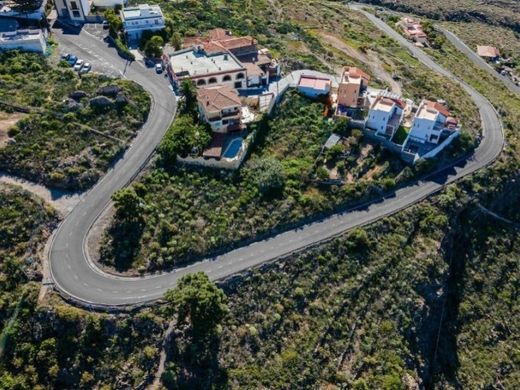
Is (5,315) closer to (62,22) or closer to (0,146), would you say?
(0,146)

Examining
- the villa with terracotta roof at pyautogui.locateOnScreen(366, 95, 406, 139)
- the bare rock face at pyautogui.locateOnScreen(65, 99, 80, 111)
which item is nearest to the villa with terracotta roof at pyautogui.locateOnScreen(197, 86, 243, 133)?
the bare rock face at pyautogui.locateOnScreen(65, 99, 80, 111)

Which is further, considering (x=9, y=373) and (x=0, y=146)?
(x=0, y=146)

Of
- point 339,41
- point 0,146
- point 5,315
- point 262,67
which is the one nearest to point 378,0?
point 339,41

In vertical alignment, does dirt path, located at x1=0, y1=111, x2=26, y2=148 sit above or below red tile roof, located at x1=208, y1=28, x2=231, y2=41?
below

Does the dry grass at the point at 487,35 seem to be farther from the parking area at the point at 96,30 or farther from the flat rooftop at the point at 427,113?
the parking area at the point at 96,30

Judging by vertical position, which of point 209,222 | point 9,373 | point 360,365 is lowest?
point 360,365

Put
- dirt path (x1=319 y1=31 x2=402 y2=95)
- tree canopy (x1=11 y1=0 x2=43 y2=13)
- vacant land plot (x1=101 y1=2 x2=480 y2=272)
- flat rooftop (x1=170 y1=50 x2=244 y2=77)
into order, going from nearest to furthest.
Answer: vacant land plot (x1=101 y1=2 x2=480 y2=272), flat rooftop (x1=170 y1=50 x2=244 y2=77), tree canopy (x1=11 y1=0 x2=43 y2=13), dirt path (x1=319 y1=31 x2=402 y2=95)

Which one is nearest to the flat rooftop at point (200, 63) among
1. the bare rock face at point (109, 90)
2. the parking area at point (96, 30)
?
the bare rock face at point (109, 90)

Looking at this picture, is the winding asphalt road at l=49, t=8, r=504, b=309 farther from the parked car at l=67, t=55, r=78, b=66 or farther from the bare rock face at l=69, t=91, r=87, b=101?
the bare rock face at l=69, t=91, r=87, b=101
